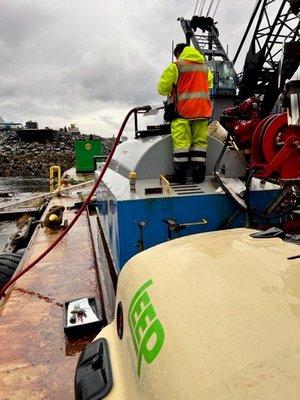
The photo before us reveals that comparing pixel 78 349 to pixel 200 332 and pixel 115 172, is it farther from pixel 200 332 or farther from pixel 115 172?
pixel 115 172

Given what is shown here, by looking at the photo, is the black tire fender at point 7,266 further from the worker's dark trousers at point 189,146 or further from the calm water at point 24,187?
the calm water at point 24,187

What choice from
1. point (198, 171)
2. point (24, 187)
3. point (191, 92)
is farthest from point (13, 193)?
point (198, 171)

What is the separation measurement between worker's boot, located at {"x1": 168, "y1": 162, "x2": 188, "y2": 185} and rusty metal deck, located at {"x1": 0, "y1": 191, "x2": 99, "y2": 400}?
58.6 inches

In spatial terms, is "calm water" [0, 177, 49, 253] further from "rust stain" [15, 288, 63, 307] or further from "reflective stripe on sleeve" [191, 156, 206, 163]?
"reflective stripe on sleeve" [191, 156, 206, 163]

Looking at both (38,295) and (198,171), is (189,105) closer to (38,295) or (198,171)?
(198,171)

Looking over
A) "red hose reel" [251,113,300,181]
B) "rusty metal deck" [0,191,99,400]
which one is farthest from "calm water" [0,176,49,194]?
"red hose reel" [251,113,300,181]

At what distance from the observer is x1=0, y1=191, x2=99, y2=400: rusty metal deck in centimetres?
240

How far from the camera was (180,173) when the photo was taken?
3805 millimetres

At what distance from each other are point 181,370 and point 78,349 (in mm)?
2000

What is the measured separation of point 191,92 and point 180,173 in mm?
918

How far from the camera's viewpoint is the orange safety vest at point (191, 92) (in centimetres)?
392

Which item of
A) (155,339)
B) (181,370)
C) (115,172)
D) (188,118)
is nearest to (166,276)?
(155,339)

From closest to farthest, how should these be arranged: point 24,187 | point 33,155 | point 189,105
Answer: point 189,105 → point 24,187 → point 33,155

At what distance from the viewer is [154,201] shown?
3.34 meters
